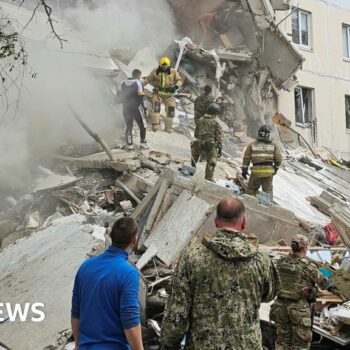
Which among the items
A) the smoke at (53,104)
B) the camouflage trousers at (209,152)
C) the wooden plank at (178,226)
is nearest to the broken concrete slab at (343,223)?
the wooden plank at (178,226)

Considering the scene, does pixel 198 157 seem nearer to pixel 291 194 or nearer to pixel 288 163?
pixel 291 194

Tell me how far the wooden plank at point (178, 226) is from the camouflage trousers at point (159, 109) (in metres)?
4.68

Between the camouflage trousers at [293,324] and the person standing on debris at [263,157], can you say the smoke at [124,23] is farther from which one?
the camouflage trousers at [293,324]

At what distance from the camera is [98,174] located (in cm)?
816

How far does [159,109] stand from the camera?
10.4 metres

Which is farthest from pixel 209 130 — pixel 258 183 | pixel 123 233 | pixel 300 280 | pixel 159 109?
pixel 123 233

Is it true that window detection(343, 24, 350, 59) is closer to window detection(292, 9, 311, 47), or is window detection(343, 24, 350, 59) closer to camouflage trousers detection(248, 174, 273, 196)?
window detection(292, 9, 311, 47)

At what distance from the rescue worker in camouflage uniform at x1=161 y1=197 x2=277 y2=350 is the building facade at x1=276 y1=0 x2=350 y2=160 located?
50.2 ft

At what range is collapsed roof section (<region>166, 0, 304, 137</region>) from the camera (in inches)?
561

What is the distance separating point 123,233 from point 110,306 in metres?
0.38

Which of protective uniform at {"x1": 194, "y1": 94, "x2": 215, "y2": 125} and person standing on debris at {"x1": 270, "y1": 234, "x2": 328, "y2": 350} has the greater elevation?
protective uniform at {"x1": 194, "y1": 94, "x2": 215, "y2": 125}

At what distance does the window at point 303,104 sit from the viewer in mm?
18000

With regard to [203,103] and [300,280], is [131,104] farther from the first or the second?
[300,280]

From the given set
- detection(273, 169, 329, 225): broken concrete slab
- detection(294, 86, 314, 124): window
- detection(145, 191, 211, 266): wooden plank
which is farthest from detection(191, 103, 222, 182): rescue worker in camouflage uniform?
detection(294, 86, 314, 124): window
